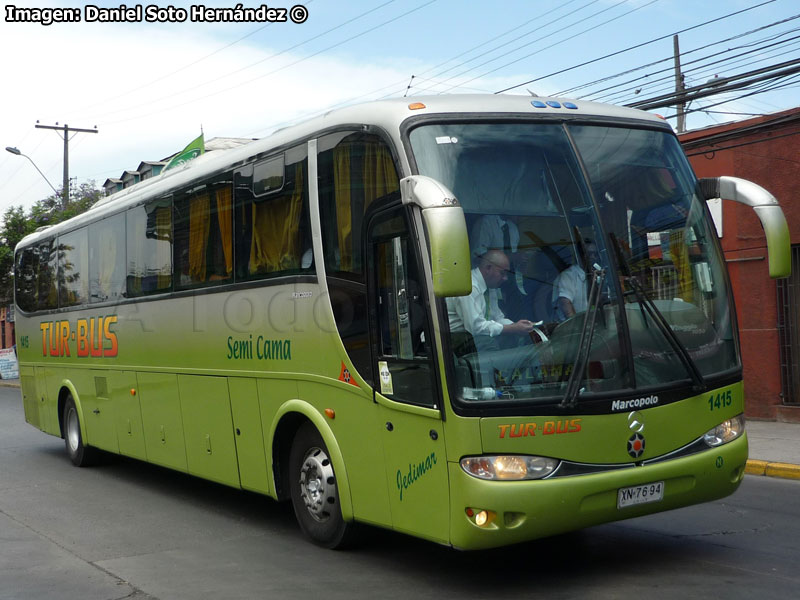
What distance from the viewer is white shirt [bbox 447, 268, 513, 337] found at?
5.52m

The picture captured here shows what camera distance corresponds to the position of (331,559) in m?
6.86

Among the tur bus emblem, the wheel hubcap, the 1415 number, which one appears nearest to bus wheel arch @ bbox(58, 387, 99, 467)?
the wheel hubcap

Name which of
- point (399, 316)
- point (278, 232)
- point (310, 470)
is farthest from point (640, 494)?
point (278, 232)

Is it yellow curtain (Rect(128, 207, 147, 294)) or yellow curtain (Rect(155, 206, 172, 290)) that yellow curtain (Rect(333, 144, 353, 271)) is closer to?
yellow curtain (Rect(155, 206, 172, 290))

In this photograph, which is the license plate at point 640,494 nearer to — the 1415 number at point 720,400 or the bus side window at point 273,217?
the 1415 number at point 720,400

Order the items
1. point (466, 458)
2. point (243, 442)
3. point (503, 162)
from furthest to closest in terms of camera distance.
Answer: point (243, 442) < point (503, 162) < point (466, 458)

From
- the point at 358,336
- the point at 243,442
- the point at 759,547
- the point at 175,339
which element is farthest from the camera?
the point at 175,339

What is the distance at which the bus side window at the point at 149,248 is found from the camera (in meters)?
9.76

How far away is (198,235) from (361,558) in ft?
12.1

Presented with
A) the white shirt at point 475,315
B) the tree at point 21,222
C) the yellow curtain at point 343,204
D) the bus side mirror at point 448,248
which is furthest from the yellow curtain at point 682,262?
the tree at point 21,222

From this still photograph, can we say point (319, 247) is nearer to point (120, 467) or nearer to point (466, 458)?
point (466, 458)

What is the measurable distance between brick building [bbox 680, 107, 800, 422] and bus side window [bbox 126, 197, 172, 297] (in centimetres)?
942

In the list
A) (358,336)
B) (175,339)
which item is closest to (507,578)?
(358,336)

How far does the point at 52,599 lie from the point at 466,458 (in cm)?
283
